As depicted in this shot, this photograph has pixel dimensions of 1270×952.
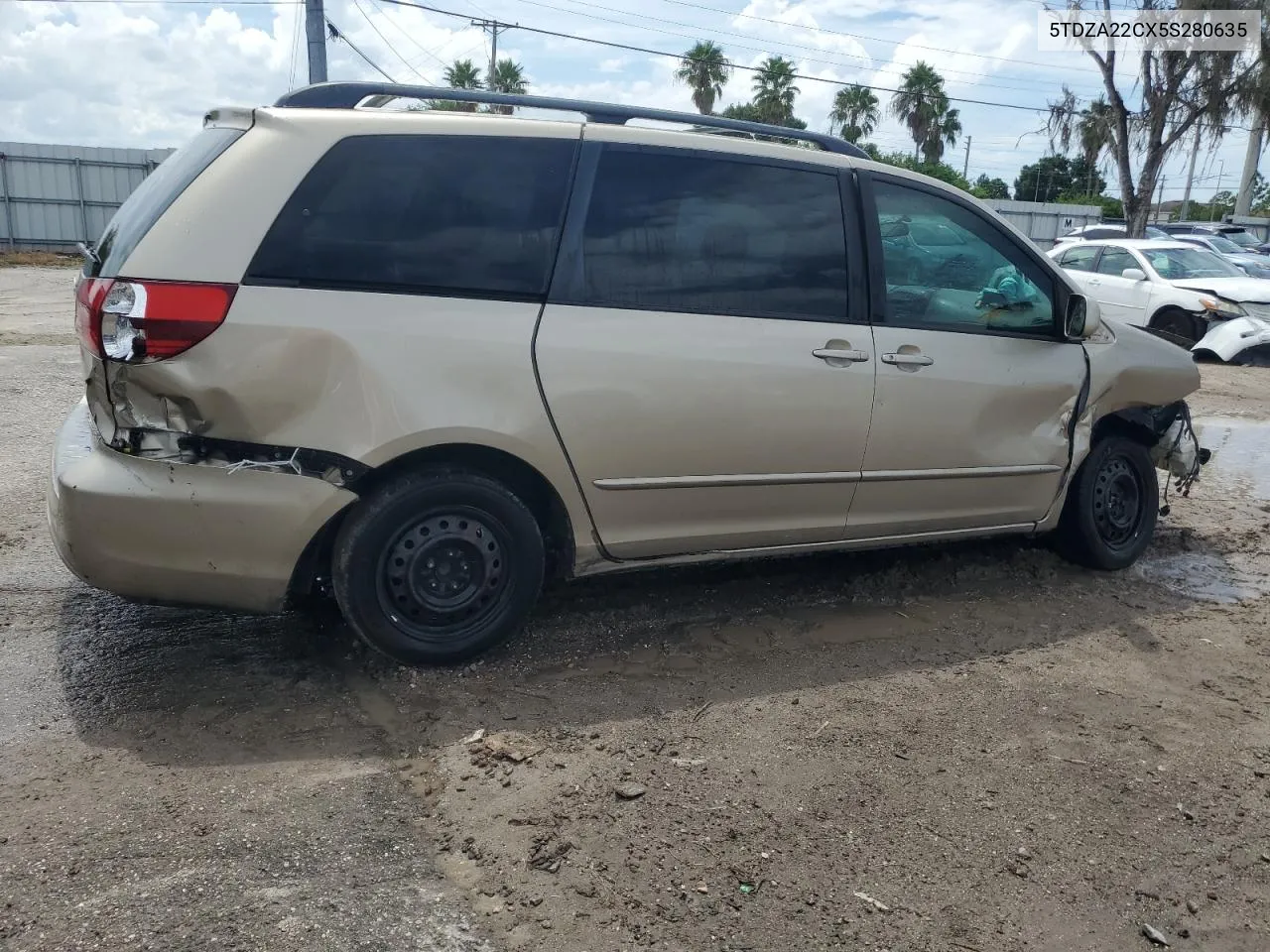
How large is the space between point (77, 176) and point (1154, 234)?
28.2 m

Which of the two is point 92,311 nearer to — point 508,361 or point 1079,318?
point 508,361

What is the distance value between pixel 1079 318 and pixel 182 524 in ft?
12.3

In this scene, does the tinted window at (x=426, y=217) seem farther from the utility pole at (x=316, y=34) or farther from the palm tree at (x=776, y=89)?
the palm tree at (x=776, y=89)

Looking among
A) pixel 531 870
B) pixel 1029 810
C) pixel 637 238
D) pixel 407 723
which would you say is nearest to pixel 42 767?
pixel 407 723

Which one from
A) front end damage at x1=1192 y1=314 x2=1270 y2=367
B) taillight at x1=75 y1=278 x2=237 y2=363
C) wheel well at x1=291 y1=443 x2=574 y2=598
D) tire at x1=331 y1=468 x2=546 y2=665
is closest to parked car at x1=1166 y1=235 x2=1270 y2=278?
front end damage at x1=1192 y1=314 x2=1270 y2=367

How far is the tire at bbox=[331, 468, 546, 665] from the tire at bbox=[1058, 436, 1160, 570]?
9.11 feet

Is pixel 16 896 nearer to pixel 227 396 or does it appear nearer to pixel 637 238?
pixel 227 396

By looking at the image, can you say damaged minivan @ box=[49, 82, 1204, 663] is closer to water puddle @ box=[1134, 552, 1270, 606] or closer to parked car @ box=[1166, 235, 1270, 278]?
water puddle @ box=[1134, 552, 1270, 606]

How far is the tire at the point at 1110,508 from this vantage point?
5.10 m

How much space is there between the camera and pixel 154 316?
10.6 ft

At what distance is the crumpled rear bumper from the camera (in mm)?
13227

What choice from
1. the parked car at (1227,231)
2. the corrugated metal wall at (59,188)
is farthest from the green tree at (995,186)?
the corrugated metal wall at (59,188)

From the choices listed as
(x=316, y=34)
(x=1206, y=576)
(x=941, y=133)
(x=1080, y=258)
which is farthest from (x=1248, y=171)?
(x=1206, y=576)

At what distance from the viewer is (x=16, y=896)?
2482 millimetres
